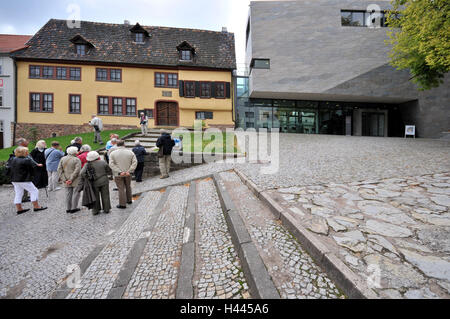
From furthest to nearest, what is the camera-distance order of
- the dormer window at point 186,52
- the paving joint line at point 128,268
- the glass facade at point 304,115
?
the glass facade at point 304,115, the dormer window at point 186,52, the paving joint line at point 128,268

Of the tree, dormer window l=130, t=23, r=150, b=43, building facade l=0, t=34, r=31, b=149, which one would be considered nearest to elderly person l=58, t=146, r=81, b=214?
the tree

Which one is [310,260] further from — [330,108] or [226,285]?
[330,108]

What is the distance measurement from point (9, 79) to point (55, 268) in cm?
2337

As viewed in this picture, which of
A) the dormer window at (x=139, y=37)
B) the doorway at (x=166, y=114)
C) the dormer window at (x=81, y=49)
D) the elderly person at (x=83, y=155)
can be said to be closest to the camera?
the elderly person at (x=83, y=155)

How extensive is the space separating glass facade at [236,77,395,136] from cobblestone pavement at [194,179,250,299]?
1736 cm

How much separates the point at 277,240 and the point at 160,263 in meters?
1.68

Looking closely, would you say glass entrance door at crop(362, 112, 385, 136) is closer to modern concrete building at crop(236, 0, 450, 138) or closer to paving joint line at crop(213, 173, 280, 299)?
modern concrete building at crop(236, 0, 450, 138)

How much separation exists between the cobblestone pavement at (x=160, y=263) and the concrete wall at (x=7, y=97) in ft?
72.9

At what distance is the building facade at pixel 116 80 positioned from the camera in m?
17.4

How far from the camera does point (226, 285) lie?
85.7 inches

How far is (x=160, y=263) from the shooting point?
269 centimetres

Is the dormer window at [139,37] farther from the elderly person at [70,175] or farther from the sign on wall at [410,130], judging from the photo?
the sign on wall at [410,130]

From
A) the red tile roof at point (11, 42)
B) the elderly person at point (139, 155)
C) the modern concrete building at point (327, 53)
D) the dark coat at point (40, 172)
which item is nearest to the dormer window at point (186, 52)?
the modern concrete building at point (327, 53)
